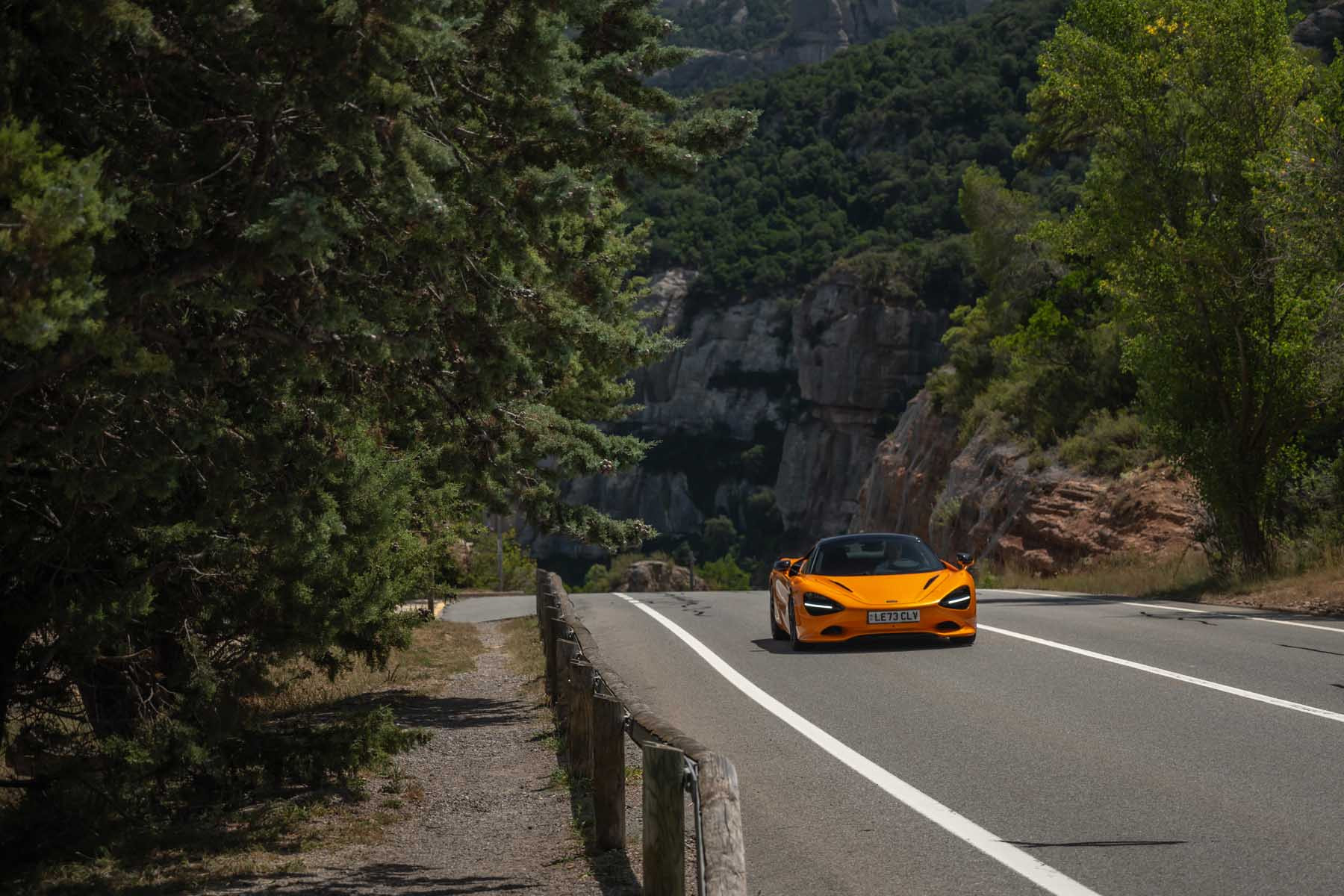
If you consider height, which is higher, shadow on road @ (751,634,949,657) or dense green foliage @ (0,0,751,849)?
dense green foliage @ (0,0,751,849)

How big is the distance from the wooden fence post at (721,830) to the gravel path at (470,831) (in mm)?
1672

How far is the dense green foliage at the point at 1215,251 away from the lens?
23.8 m

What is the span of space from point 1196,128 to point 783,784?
20293 millimetres

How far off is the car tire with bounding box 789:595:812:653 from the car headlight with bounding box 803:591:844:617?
1.28 ft

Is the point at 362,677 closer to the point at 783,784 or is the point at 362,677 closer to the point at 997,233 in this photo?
the point at 783,784

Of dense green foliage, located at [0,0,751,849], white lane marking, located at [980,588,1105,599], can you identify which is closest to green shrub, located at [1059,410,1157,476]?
white lane marking, located at [980,588,1105,599]

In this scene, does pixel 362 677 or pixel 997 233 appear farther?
pixel 997 233

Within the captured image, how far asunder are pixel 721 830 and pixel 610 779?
96.7 inches

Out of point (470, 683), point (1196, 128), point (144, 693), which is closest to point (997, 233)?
point (1196, 128)

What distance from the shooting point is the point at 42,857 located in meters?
8.85

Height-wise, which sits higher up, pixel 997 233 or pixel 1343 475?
pixel 997 233

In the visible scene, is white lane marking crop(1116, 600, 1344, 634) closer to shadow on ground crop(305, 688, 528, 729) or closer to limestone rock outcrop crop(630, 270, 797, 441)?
shadow on ground crop(305, 688, 528, 729)

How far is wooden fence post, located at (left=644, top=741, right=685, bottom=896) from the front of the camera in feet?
18.2

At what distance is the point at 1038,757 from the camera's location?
28.9 ft
